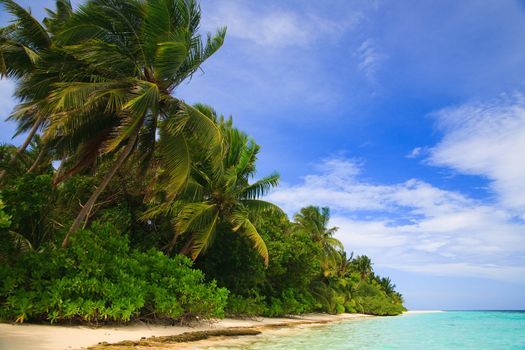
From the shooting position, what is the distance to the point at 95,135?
11391mm

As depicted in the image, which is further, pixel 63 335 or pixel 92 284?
pixel 92 284

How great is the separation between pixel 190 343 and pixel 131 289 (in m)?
2.03

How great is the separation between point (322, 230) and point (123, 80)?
85.1ft

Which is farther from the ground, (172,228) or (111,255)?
(172,228)

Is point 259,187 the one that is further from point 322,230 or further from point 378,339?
point 322,230

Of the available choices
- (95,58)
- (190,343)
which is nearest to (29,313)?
(190,343)

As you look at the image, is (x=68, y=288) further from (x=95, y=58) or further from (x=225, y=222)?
(x=225, y=222)

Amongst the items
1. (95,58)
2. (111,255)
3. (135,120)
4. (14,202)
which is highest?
(95,58)

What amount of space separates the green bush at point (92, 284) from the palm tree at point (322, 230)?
2198 centimetres

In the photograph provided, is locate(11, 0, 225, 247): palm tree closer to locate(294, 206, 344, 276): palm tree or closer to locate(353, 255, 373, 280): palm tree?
locate(294, 206, 344, 276): palm tree

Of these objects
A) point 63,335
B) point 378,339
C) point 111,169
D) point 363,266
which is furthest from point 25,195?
point 363,266

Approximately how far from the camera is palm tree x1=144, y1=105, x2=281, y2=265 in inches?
583

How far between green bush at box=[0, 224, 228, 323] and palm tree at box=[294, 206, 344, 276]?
21980 mm

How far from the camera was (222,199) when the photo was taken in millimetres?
16219
